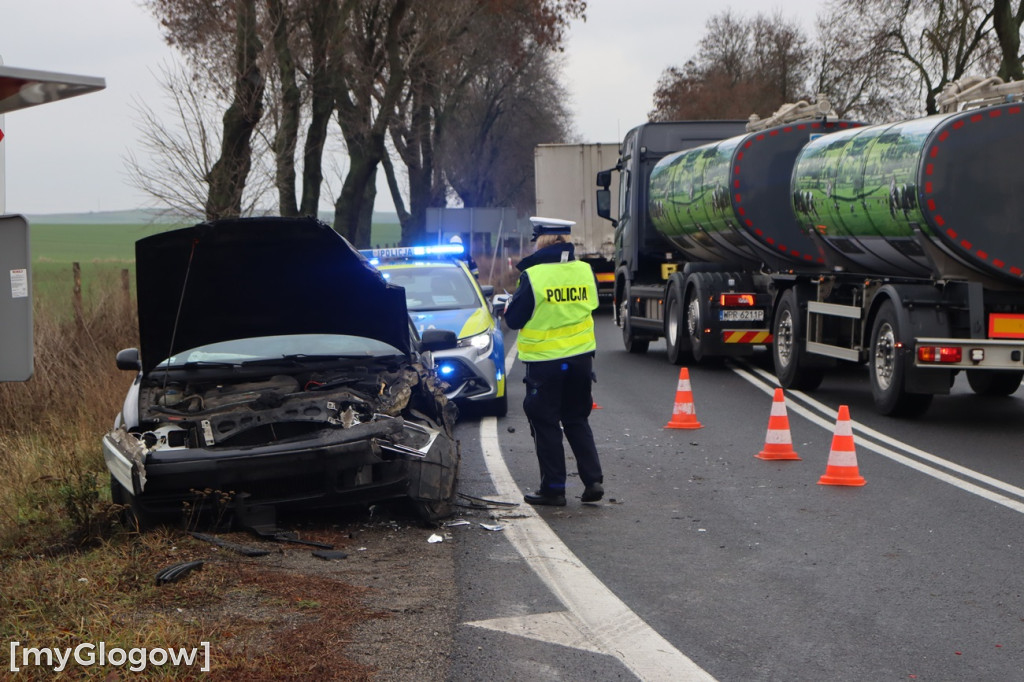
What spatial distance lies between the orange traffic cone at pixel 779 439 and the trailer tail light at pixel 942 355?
2089 mm

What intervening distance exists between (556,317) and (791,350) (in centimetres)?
760

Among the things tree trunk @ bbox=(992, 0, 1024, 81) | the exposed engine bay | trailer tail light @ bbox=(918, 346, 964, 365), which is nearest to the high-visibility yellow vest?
the exposed engine bay

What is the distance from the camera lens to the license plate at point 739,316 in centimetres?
1736

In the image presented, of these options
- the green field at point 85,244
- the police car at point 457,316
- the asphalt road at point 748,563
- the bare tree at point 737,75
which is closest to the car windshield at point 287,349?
the asphalt road at point 748,563

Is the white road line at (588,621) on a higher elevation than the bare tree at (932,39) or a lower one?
lower

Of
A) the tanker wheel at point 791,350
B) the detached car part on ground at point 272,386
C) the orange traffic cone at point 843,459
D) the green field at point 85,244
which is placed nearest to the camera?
the detached car part on ground at point 272,386

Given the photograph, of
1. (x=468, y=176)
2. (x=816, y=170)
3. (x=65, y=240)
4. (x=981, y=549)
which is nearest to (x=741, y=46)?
(x=468, y=176)

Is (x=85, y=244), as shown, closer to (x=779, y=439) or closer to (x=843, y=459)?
(x=779, y=439)

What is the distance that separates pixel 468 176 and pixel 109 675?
54.7m

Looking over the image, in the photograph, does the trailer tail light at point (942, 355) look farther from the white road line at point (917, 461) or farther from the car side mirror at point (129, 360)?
the car side mirror at point (129, 360)

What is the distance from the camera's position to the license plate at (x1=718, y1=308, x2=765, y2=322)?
683 inches

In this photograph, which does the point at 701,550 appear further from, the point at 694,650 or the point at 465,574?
the point at 694,650

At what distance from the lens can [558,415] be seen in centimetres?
854

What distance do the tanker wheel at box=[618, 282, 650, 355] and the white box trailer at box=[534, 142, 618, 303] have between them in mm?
7453
